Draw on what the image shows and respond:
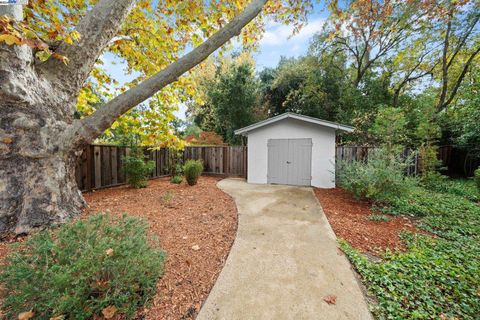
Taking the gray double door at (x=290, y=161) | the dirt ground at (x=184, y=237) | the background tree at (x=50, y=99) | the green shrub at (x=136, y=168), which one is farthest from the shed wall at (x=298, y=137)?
the background tree at (x=50, y=99)

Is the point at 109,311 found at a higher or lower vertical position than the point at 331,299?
higher

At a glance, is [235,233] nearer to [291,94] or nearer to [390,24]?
[291,94]

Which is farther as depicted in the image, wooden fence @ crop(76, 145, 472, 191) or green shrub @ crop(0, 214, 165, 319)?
wooden fence @ crop(76, 145, 472, 191)

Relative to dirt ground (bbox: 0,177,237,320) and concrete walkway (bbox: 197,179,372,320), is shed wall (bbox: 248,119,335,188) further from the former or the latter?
concrete walkway (bbox: 197,179,372,320)

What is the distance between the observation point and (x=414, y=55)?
36.2 ft

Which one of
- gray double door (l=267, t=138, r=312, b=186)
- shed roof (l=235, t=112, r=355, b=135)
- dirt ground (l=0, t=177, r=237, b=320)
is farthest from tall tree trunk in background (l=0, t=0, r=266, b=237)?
gray double door (l=267, t=138, r=312, b=186)

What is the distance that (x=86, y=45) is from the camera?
3.08 meters

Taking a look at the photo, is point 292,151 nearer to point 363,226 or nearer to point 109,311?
point 363,226

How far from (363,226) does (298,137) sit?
13.8ft

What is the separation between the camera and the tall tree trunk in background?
2592 millimetres

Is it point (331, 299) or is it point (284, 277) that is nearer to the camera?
point (331, 299)

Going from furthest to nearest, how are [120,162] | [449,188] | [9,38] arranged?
1. [120,162]
2. [449,188]
3. [9,38]

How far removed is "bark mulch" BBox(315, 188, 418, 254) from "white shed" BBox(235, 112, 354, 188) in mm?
2079

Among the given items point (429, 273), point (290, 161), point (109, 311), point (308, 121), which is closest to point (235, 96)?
point (308, 121)
